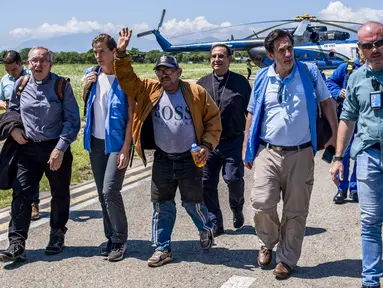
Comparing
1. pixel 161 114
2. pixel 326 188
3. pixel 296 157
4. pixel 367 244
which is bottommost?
pixel 326 188

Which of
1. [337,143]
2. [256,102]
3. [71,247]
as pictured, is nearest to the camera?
[337,143]

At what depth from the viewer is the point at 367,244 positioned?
4.31 metres

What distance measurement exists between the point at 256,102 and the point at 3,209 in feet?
12.8

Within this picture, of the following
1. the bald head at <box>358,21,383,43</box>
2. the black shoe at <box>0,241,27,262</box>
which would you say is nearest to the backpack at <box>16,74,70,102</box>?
the black shoe at <box>0,241,27,262</box>

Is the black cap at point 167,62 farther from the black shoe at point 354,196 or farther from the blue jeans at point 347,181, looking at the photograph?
the black shoe at point 354,196

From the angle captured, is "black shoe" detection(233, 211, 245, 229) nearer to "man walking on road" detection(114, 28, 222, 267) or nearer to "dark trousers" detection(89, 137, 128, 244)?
"man walking on road" detection(114, 28, 222, 267)

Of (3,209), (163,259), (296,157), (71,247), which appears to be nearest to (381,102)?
(296,157)

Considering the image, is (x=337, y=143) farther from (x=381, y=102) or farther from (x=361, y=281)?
(x=361, y=281)

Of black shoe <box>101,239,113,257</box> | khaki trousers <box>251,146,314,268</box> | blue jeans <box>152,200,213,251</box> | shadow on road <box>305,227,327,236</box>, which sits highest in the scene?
khaki trousers <box>251,146,314,268</box>

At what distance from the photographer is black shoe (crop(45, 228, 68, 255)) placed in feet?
18.3

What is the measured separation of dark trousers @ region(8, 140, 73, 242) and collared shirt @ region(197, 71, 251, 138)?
5.34ft

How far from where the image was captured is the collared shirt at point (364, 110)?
4227mm

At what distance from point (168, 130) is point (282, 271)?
1.53 meters

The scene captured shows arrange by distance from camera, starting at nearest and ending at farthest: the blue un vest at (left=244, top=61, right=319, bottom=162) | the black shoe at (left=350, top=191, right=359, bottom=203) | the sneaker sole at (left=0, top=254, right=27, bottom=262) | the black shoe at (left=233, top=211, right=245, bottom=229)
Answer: the blue un vest at (left=244, top=61, right=319, bottom=162) → the sneaker sole at (left=0, top=254, right=27, bottom=262) → the black shoe at (left=233, top=211, right=245, bottom=229) → the black shoe at (left=350, top=191, right=359, bottom=203)
